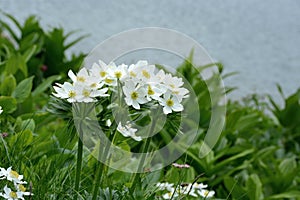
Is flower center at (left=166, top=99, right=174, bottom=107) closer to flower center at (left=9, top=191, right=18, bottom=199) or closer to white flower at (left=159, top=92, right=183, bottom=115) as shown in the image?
white flower at (left=159, top=92, right=183, bottom=115)

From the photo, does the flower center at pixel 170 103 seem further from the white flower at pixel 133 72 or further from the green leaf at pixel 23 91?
the green leaf at pixel 23 91

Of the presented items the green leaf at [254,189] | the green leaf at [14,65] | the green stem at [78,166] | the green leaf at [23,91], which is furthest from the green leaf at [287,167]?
the green stem at [78,166]

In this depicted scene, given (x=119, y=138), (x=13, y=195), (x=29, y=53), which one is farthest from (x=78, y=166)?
(x=29, y=53)

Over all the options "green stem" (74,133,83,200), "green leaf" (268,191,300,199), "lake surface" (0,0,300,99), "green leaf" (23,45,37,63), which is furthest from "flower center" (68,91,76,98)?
"lake surface" (0,0,300,99)

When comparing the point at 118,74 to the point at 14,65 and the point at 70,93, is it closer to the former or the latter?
the point at 70,93

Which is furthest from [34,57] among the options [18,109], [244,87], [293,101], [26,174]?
[244,87]

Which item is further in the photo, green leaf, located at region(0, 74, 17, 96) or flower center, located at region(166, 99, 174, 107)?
green leaf, located at region(0, 74, 17, 96)
